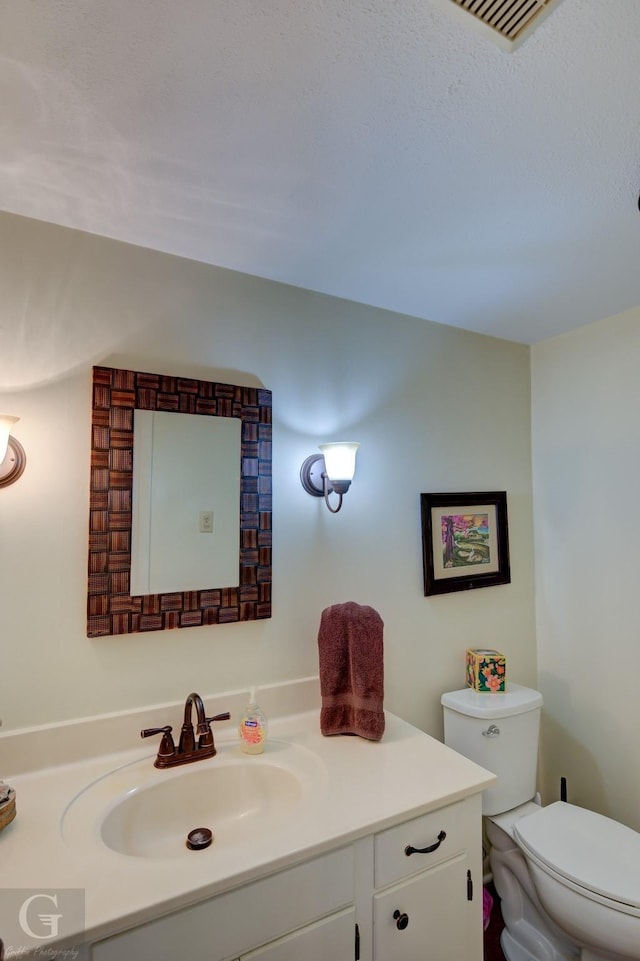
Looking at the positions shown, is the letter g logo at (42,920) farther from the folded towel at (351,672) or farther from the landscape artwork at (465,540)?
the landscape artwork at (465,540)

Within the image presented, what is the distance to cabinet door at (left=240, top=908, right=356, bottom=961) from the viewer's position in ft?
3.14

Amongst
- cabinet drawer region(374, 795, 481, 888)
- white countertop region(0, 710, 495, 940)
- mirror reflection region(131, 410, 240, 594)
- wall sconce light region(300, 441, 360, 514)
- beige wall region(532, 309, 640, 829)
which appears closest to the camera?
white countertop region(0, 710, 495, 940)

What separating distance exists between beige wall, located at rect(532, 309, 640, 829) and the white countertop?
100cm

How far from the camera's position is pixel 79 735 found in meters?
1.28

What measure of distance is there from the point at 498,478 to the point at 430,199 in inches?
51.4

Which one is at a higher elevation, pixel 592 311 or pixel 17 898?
pixel 592 311

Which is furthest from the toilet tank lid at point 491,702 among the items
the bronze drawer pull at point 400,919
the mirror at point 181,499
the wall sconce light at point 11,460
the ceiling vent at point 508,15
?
the ceiling vent at point 508,15

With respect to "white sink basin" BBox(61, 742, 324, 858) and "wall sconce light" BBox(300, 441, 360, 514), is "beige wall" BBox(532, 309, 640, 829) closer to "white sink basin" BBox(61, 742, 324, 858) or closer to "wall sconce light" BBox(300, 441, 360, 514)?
"wall sconce light" BBox(300, 441, 360, 514)

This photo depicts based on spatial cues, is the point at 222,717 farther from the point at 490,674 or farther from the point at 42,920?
the point at 490,674

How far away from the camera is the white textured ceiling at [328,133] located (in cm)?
80

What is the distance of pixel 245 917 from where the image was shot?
94 cm

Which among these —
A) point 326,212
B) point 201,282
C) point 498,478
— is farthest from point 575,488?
point 201,282

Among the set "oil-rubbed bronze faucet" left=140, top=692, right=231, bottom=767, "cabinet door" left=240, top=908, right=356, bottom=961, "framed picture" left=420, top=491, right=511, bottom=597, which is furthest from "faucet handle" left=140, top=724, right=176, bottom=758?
"framed picture" left=420, top=491, right=511, bottom=597

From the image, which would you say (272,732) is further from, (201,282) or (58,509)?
(201,282)
